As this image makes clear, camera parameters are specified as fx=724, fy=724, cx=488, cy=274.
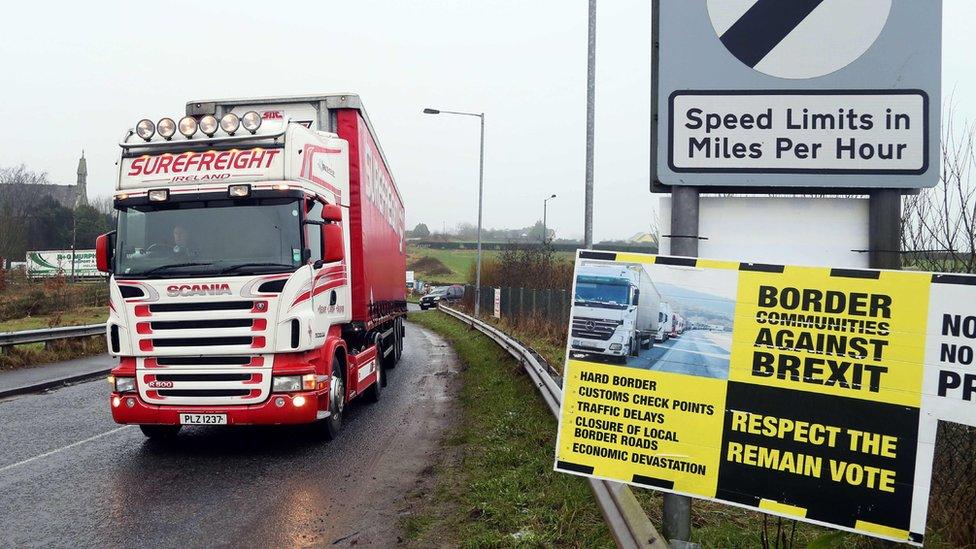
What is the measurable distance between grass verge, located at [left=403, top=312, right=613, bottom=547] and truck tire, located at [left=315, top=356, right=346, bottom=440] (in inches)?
56.2

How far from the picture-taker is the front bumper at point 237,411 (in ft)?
25.3

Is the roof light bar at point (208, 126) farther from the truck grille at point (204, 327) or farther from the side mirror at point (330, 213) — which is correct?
the truck grille at point (204, 327)

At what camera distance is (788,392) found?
277 cm

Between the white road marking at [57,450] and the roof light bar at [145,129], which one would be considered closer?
the white road marking at [57,450]

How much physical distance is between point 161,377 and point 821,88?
7155 millimetres

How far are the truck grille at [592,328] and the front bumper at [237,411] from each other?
537 cm

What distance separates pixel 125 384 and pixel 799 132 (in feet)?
24.2

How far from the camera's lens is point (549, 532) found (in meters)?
5.02

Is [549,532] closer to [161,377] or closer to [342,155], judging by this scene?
[161,377]

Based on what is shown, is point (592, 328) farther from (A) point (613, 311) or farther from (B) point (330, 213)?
(B) point (330, 213)

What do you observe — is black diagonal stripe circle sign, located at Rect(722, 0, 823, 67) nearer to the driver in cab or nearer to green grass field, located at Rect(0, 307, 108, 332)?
the driver in cab

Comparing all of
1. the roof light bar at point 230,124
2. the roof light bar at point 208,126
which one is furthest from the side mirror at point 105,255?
the roof light bar at point 230,124

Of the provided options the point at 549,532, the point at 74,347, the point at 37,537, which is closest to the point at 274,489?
the point at 37,537

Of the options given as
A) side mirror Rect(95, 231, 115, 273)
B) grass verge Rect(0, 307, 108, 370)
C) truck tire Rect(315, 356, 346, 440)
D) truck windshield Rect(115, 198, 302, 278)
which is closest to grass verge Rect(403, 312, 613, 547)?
truck tire Rect(315, 356, 346, 440)
